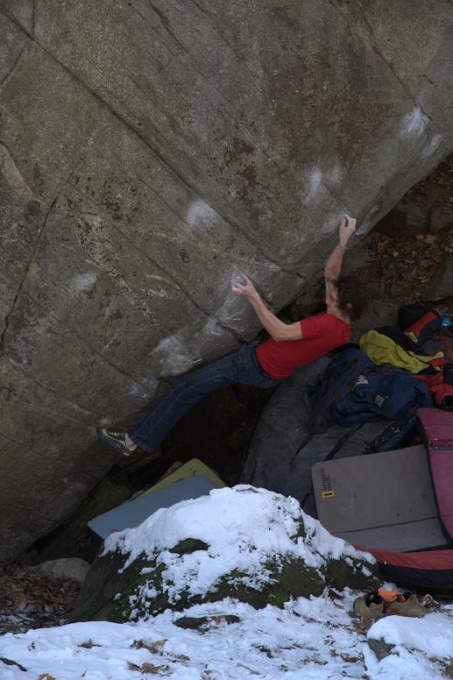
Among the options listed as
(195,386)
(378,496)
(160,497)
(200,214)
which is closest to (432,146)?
(200,214)

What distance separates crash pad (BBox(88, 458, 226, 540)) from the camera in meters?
7.64

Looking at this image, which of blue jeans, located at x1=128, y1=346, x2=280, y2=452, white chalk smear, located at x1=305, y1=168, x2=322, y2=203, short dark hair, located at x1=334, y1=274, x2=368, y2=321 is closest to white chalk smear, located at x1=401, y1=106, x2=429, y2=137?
white chalk smear, located at x1=305, y1=168, x2=322, y2=203

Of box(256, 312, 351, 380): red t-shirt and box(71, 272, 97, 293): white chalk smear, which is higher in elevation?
box(71, 272, 97, 293): white chalk smear

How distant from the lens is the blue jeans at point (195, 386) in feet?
24.8

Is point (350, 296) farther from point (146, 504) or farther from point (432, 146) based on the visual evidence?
point (146, 504)

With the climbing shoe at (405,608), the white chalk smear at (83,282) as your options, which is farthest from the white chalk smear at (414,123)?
the climbing shoe at (405,608)

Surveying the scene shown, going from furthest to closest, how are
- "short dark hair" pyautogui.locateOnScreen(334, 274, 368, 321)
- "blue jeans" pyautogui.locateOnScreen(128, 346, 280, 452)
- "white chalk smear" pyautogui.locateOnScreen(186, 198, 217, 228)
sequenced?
"blue jeans" pyautogui.locateOnScreen(128, 346, 280, 452) → "short dark hair" pyautogui.locateOnScreen(334, 274, 368, 321) → "white chalk smear" pyautogui.locateOnScreen(186, 198, 217, 228)

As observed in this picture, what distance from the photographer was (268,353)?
7422 mm

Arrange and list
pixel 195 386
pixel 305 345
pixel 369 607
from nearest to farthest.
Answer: pixel 369 607, pixel 305 345, pixel 195 386

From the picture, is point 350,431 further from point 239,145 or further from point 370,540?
point 239,145

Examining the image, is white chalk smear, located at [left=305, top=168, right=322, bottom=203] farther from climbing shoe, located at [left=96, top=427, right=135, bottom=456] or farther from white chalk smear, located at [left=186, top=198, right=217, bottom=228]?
climbing shoe, located at [left=96, top=427, right=135, bottom=456]

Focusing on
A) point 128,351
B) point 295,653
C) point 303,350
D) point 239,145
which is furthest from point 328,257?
point 295,653

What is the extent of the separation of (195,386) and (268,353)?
796mm

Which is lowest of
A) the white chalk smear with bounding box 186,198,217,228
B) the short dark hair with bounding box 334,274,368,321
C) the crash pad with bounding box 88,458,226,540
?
the crash pad with bounding box 88,458,226,540
